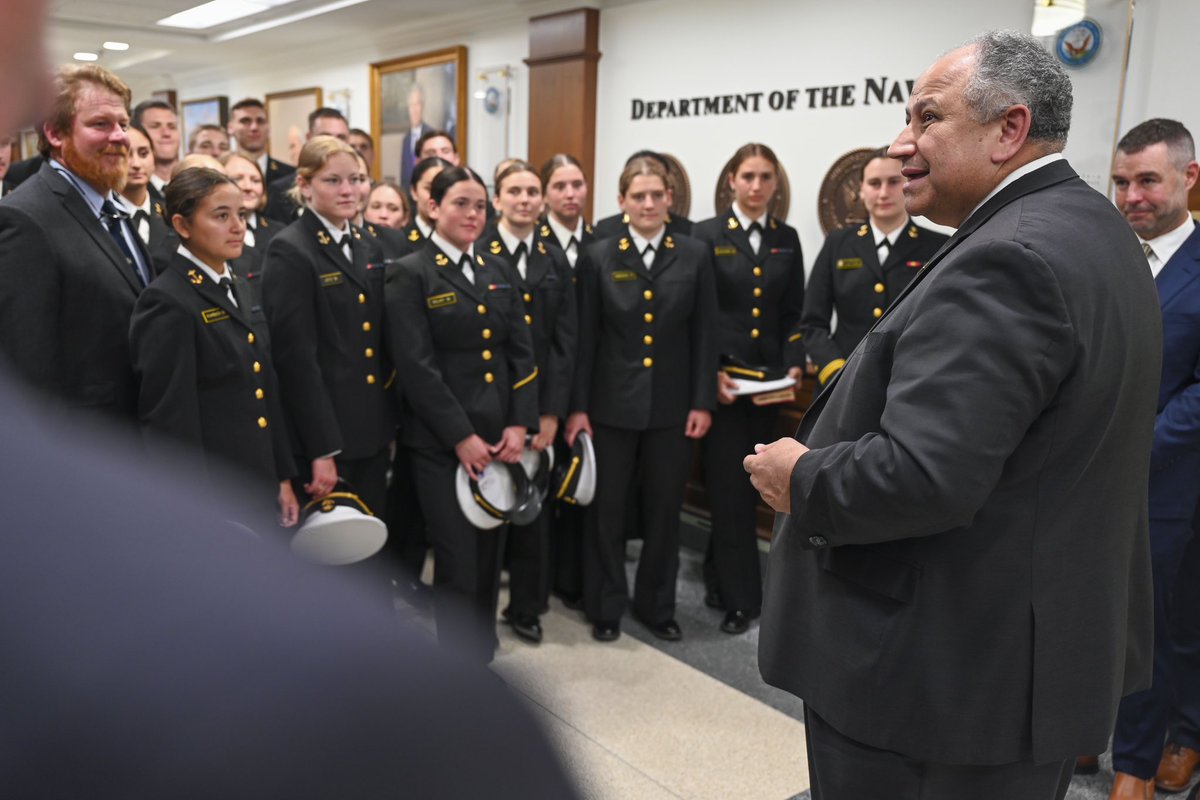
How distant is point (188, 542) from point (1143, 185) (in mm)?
2866

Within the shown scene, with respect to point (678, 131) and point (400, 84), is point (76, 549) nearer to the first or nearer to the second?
point (678, 131)

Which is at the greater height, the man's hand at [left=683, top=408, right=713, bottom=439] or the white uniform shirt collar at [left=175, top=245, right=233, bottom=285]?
the white uniform shirt collar at [left=175, top=245, right=233, bottom=285]

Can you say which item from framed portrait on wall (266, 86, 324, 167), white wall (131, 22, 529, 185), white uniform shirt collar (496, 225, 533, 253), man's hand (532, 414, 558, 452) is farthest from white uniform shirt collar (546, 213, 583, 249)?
framed portrait on wall (266, 86, 324, 167)

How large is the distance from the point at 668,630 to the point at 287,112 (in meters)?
7.85

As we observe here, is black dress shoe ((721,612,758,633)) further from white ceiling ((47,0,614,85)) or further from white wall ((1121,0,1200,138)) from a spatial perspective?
white ceiling ((47,0,614,85))

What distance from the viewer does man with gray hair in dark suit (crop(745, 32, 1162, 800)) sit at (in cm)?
131

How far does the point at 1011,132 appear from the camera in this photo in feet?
4.64

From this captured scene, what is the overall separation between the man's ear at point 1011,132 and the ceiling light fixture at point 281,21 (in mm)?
6675

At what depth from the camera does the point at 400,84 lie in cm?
813

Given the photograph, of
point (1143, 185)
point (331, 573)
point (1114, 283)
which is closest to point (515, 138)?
point (1143, 185)

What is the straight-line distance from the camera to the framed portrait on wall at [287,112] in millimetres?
9375

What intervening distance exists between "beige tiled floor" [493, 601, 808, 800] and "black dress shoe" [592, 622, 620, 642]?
3 centimetres

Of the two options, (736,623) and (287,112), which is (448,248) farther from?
(287,112)

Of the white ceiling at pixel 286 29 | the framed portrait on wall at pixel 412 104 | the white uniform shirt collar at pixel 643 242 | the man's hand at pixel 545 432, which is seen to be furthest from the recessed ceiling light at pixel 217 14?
the man's hand at pixel 545 432
